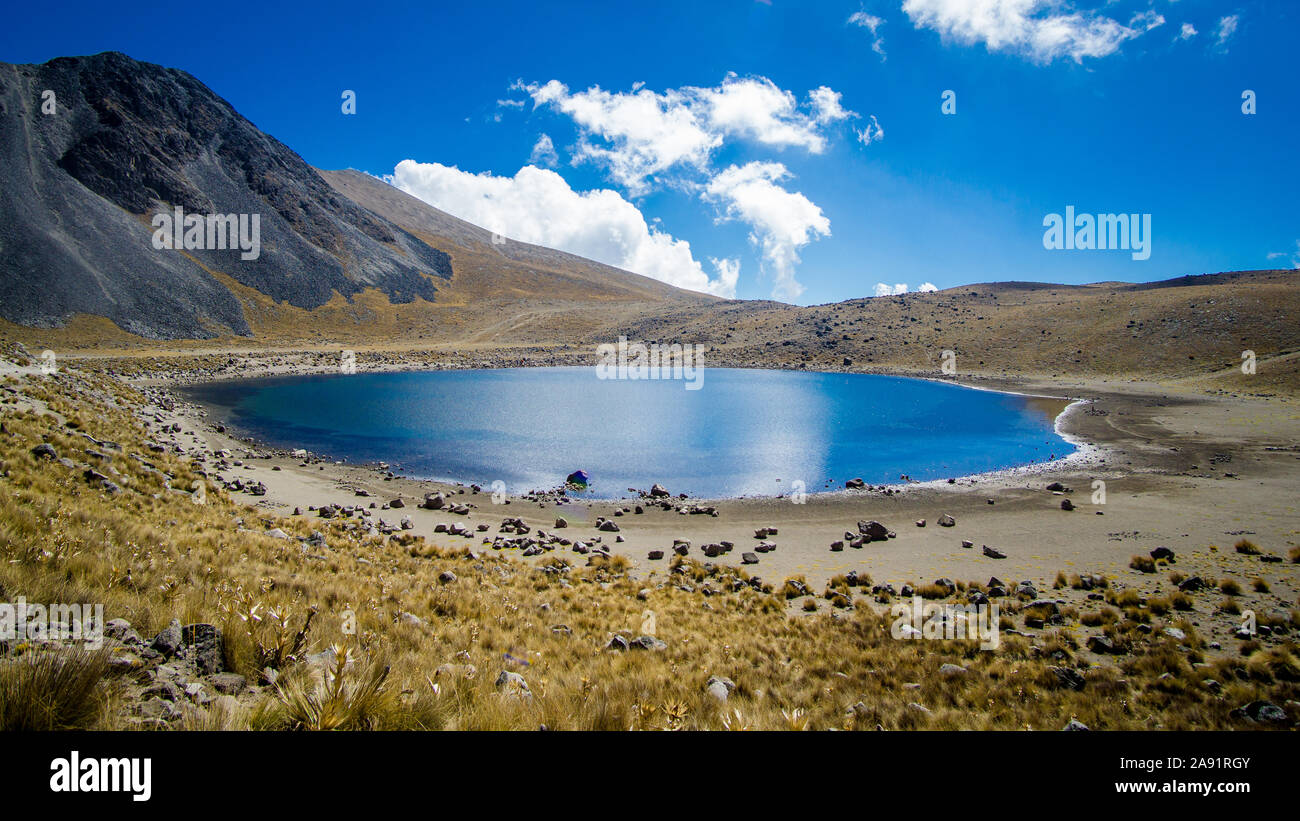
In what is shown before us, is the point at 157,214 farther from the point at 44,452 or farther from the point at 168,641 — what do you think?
the point at 168,641

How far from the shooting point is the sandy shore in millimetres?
14398

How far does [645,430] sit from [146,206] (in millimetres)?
112429

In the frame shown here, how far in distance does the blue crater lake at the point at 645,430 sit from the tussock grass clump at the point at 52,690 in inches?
807

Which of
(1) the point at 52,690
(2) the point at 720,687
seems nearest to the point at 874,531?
(2) the point at 720,687

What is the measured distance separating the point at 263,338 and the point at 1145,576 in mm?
109874

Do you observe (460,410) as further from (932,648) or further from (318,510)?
(932,648)

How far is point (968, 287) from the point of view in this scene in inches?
5167

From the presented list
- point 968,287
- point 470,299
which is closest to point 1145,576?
point 968,287

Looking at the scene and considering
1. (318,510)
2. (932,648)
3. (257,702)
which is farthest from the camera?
(318,510)

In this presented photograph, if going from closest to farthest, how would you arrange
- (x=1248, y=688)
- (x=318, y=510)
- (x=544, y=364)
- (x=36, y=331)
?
1. (x=1248, y=688)
2. (x=318, y=510)
3. (x=36, y=331)
4. (x=544, y=364)

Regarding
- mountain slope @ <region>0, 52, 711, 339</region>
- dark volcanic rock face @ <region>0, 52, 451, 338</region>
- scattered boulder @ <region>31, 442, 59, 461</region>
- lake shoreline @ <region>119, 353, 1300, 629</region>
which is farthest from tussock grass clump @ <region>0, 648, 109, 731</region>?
dark volcanic rock face @ <region>0, 52, 451, 338</region>

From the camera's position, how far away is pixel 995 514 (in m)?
19.9

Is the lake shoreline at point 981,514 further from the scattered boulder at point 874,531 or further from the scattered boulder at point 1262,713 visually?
the scattered boulder at point 1262,713

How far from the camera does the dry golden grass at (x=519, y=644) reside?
190 inches
